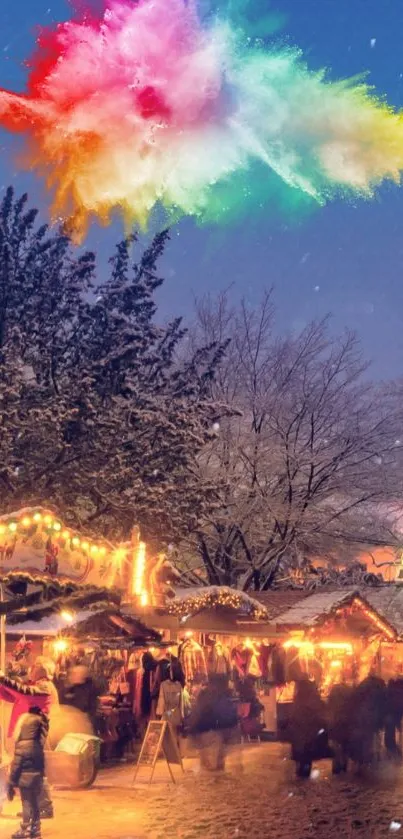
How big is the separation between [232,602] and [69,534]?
7236 millimetres

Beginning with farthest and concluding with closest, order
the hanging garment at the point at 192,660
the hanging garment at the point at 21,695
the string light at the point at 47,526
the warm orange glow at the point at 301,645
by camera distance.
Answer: the warm orange glow at the point at 301,645 → the hanging garment at the point at 192,660 → the hanging garment at the point at 21,695 → the string light at the point at 47,526

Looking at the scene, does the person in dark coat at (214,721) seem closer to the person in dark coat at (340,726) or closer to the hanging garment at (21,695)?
the person in dark coat at (340,726)

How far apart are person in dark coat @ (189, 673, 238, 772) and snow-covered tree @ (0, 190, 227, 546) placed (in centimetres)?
474

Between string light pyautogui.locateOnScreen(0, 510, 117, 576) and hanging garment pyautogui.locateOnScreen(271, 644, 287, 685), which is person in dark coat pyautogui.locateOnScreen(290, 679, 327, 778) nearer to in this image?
string light pyautogui.locateOnScreen(0, 510, 117, 576)

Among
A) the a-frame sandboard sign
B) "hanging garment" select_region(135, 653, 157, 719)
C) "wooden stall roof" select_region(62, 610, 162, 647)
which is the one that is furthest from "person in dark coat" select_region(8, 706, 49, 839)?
"hanging garment" select_region(135, 653, 157, 719)

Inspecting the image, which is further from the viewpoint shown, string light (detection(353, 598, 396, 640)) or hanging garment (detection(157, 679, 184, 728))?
string light (detection(353, 598, 396, 640))

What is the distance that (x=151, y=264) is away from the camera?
73.4 feet

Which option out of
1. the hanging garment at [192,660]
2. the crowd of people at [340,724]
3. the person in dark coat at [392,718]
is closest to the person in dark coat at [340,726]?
the crowd of people at [340,724]

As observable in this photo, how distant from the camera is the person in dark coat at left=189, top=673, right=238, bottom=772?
15.4m

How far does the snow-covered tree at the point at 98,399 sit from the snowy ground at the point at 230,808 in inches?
281

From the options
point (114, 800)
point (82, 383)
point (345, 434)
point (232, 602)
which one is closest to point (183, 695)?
point (232, 602)

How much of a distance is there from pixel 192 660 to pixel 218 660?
2.02 feet

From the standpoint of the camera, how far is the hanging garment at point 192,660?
18875 millimetres

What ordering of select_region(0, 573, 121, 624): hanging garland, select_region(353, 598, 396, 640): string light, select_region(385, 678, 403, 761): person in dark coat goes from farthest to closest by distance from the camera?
1. select_region(353, 598, 396, 640): string light
2. select_region(385, 678, 403, 761): person in dark coat
3. select_region(0, 573, 121, 624): hanging garland
